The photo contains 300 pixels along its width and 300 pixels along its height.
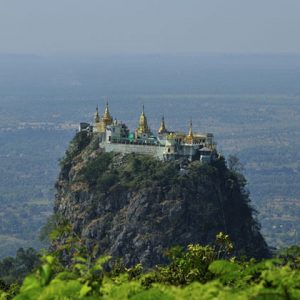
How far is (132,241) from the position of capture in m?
56.4

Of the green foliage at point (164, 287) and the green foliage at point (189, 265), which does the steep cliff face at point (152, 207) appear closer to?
the green foliage at point (189, 265)

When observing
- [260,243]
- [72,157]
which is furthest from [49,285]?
[72,157]

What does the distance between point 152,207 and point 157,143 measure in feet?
11.9

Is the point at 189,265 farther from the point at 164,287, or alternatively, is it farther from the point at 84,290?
the point at 84,290

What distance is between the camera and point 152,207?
5712 cm

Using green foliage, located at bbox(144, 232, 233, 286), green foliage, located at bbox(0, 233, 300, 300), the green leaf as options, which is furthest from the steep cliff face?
the green leaf

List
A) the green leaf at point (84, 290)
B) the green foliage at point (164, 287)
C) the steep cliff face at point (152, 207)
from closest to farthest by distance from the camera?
the green foliage at point (164, 287) → the green leaf at point (84, 290) → the steep cliff face at point (152, 207)

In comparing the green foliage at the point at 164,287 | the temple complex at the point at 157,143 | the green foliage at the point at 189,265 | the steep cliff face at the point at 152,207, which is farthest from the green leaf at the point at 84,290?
the temple complex at the point at 157,143

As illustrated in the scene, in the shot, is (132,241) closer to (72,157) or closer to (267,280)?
(72,157)

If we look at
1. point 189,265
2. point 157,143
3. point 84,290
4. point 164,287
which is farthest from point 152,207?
point 84,290

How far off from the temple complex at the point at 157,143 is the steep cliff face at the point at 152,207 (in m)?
0.52

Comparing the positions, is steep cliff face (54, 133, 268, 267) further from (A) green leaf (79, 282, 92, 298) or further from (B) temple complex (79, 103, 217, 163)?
(A) green leaf (79, 282, 92, 298)

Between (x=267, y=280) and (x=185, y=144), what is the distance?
46.3 m

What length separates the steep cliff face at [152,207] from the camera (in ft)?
185
